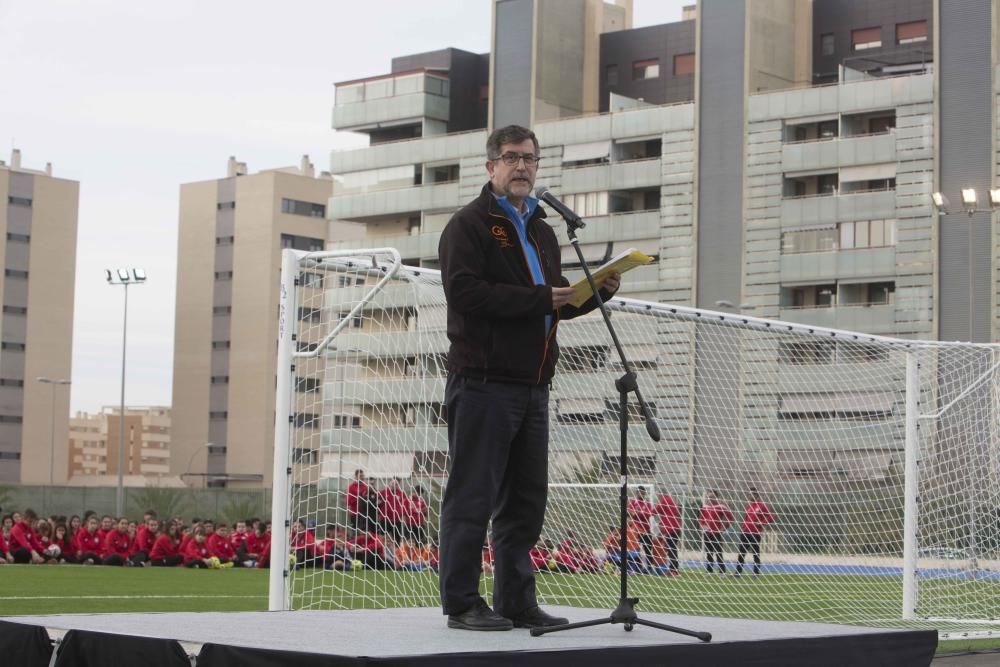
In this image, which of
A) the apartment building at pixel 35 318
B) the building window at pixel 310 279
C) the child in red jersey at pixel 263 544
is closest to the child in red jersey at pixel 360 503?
the building window at pixel 310 279

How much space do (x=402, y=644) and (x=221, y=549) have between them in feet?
73.3

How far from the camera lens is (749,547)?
784 inches

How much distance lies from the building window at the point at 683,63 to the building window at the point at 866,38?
672 centimetres

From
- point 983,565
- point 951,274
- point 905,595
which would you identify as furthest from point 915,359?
point 951,274

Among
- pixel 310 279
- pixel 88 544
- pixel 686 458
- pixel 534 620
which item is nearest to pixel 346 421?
pixel 310 279

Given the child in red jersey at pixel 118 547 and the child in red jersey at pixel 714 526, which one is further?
the child in red jersey at pixel 118 547

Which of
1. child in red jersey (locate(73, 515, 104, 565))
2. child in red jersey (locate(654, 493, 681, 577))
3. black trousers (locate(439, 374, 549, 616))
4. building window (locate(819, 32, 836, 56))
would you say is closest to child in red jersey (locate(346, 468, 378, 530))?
child in red jersey (locate(654, 493, 681, 577))

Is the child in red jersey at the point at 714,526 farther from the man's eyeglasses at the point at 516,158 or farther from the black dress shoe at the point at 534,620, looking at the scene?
the man's eyeglasses at the point at 516,158

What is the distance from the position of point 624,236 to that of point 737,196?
504cm

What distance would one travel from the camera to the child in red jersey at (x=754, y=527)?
1956 cm

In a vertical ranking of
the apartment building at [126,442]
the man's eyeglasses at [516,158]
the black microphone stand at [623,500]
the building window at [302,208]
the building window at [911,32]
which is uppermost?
the building window at [911,32]

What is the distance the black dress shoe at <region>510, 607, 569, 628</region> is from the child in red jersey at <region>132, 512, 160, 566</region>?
21364mm

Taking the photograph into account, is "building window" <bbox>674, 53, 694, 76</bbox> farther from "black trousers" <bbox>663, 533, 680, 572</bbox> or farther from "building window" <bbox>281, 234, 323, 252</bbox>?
"black trousers" <bbox>663, 533, 680, 572</bbox>

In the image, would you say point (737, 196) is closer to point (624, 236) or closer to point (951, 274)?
point (624, 236)
